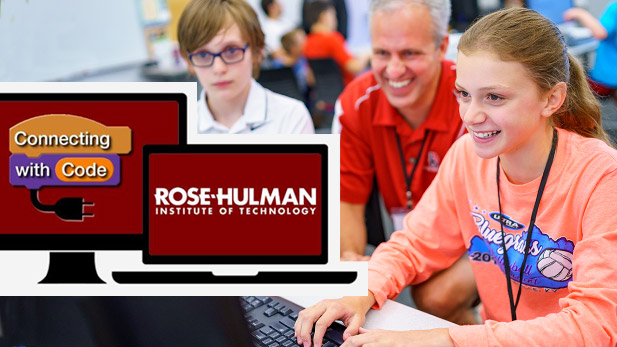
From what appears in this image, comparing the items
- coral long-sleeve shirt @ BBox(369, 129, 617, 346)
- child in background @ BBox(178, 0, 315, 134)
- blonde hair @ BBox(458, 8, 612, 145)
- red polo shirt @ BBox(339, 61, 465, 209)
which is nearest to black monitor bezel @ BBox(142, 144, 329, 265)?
coral long-sleeve shirt @ BBox(369, 129, 617, 346)

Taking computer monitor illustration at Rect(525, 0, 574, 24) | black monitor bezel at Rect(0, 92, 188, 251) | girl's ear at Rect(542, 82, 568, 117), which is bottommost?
black monitor bezel at Rect(0, 92, 188, 251)

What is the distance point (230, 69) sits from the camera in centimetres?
175

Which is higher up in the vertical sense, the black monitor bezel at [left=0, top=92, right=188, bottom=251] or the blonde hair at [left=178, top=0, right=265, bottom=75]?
the blonde hair at [left=178, top=0, right=265, bottom=75]

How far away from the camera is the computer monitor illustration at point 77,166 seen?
0.73m

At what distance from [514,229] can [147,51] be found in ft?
13.6

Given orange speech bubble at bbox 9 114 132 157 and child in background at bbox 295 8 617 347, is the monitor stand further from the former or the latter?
child in background at bbox 295 8 617 347

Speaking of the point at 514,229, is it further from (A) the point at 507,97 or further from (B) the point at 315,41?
(B) the point at 315,41

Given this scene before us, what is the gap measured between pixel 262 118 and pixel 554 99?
95 centimetres

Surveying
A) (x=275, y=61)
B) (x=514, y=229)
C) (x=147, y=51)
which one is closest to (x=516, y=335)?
(x=514, y=229)

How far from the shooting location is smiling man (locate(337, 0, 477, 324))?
5.70 feet

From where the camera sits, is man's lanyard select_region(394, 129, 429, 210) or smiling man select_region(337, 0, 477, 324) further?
man's lanyard select_region(394, 129, 429, 210)

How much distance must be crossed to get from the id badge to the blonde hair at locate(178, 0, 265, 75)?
0.66m

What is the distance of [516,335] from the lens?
3.19 ft

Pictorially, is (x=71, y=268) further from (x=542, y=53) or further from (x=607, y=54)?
(x=607, y=54)
